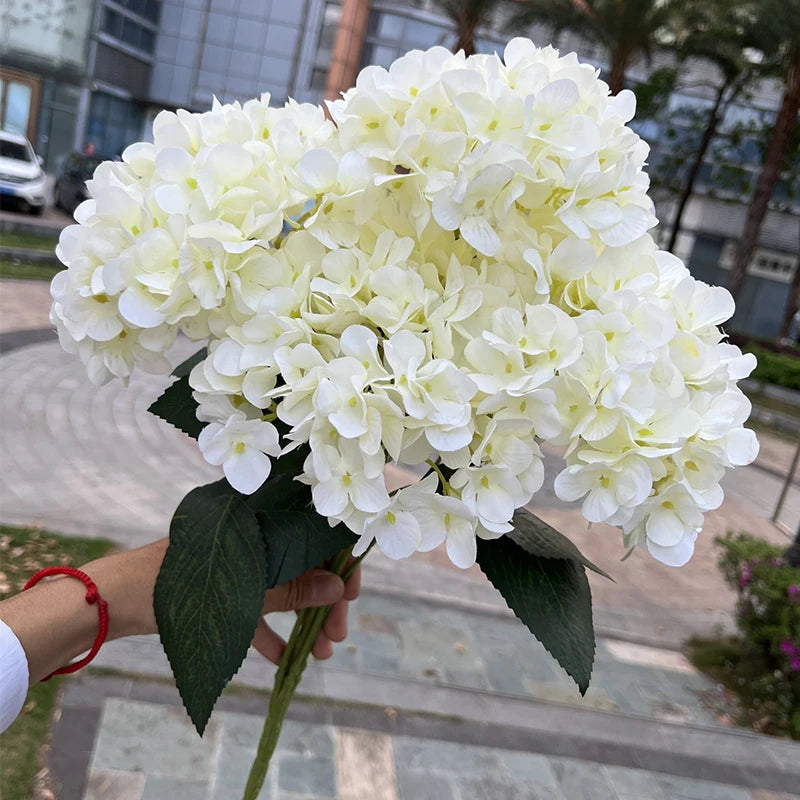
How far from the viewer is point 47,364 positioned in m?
7.01

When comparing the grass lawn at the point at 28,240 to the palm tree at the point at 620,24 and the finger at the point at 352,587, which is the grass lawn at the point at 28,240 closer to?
the palm tree at the point at 620,24

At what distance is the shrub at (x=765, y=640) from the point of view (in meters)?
3.97

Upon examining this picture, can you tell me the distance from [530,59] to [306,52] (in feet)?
96.9

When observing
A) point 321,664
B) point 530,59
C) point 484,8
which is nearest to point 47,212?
point 484,8

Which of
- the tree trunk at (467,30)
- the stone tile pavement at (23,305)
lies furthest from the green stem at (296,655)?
the tree trunk at (467,30)

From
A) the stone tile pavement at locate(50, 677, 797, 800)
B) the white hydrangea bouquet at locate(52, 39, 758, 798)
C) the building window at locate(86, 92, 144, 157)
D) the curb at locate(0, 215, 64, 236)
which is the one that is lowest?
the stone tile pavement at locate(50, 677, 797, 800)

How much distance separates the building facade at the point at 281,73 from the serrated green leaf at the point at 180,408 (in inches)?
1030

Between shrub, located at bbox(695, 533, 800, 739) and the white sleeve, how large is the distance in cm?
374

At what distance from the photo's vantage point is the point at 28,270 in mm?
10508

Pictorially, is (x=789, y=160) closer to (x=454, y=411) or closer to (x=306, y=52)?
(x=306, y=52)

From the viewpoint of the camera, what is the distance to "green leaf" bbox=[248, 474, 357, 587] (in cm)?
91

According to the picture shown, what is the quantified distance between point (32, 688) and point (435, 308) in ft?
9.71

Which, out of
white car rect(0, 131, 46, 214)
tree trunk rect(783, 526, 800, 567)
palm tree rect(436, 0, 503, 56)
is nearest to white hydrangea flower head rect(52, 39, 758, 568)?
tree trunk rect(783, 526, 800, 567)

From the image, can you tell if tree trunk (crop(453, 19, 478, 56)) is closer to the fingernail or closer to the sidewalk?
the sidewalk
